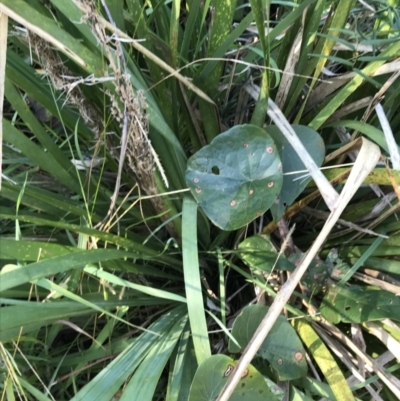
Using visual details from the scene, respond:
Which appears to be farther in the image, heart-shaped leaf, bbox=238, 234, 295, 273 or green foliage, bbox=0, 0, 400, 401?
heart-shaped leaf, bbox=238, 234, 295, 273

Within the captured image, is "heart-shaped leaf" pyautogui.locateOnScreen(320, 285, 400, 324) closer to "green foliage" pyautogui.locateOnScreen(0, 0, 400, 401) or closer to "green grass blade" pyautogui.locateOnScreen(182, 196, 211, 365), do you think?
"green foliage" pyautogui.locateOnScreen(0, 0, 400, 401)

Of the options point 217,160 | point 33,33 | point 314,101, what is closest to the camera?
point 33,33

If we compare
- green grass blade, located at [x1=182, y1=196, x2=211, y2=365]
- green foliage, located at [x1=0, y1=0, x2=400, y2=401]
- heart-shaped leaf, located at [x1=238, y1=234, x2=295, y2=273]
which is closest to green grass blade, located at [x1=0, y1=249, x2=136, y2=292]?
green foliage, located at [x1=0, y1=0, x2=400, y2=401]

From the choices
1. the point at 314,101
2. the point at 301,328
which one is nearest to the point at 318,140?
the point at 314,101

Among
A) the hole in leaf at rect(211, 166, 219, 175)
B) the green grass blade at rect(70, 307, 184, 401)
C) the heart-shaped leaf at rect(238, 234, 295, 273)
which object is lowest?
the green grass blade at rect(70, 307, 184, 401)

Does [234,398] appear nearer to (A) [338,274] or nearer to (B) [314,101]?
(A) [338,274]

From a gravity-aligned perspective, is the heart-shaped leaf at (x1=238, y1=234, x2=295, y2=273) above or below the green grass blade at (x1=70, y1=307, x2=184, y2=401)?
above
